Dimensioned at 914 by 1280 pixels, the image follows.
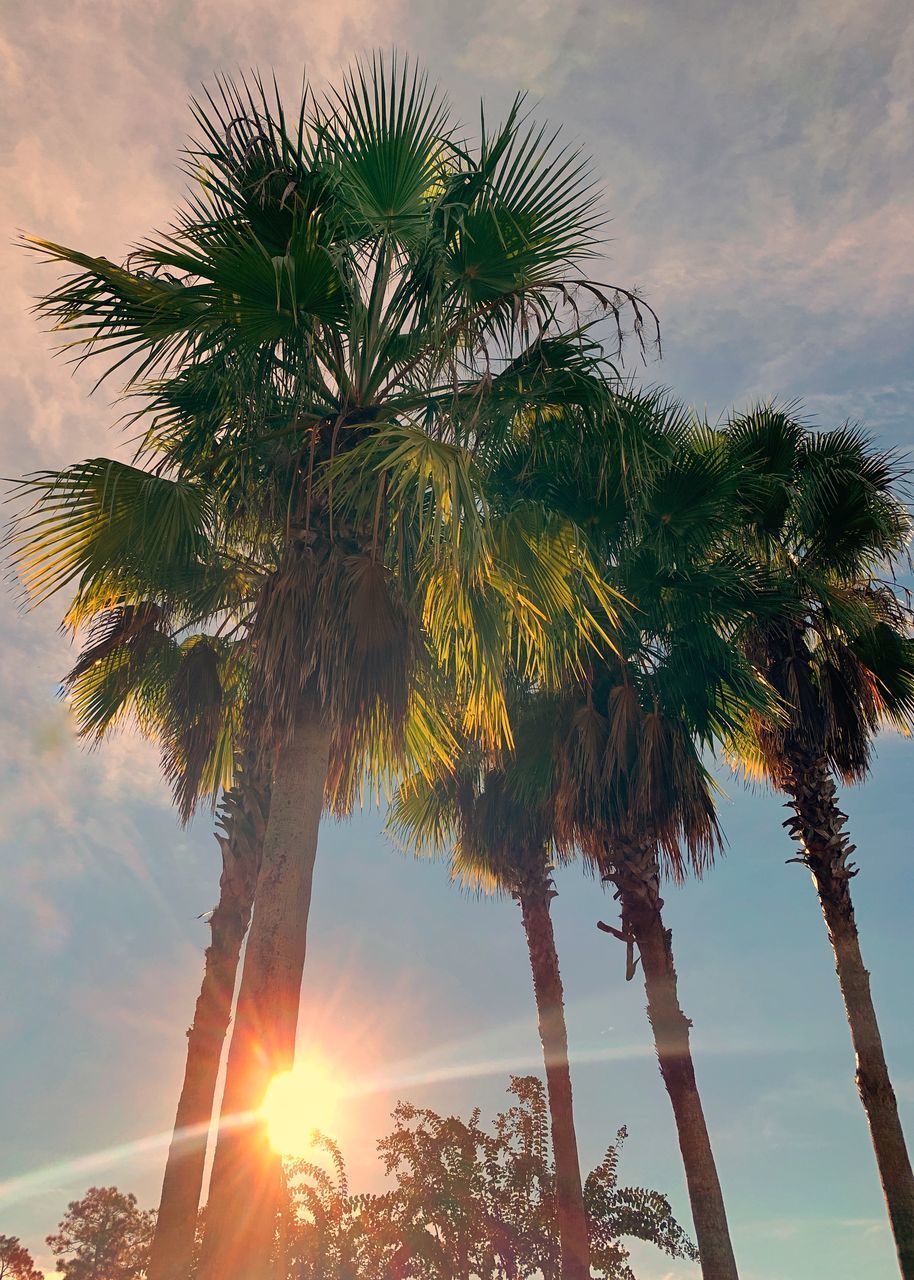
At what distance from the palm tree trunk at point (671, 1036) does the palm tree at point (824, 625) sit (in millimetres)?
2435

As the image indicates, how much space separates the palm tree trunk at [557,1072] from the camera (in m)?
14.4

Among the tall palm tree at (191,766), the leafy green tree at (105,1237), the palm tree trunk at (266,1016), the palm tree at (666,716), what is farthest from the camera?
the leafy green tree at (105,1237)

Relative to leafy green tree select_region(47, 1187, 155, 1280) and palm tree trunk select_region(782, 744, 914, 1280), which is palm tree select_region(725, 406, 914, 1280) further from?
leafy green tree select_region(47, 1187, 155, 1280)

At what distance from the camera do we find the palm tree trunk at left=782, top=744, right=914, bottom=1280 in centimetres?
1147

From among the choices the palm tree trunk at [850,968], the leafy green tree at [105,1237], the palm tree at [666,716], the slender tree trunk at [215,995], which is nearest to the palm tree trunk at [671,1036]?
the palm tree at [666,716]

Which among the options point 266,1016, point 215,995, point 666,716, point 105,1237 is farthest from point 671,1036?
point 105,1237

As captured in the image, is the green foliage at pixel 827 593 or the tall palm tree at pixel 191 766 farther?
the green foliage at pixel 827 593

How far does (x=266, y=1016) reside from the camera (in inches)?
252

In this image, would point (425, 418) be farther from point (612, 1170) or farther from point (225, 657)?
point (612, 1170)

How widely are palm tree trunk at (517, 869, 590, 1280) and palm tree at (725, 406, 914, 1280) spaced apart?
4.59 meters

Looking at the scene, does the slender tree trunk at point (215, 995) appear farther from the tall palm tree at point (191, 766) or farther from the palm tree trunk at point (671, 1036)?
the palm tree trunk at point (671, 1036)

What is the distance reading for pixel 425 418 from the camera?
8102 millimetres

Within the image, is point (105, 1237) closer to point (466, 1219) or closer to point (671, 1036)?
point (466, 1219)

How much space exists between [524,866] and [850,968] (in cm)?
523
